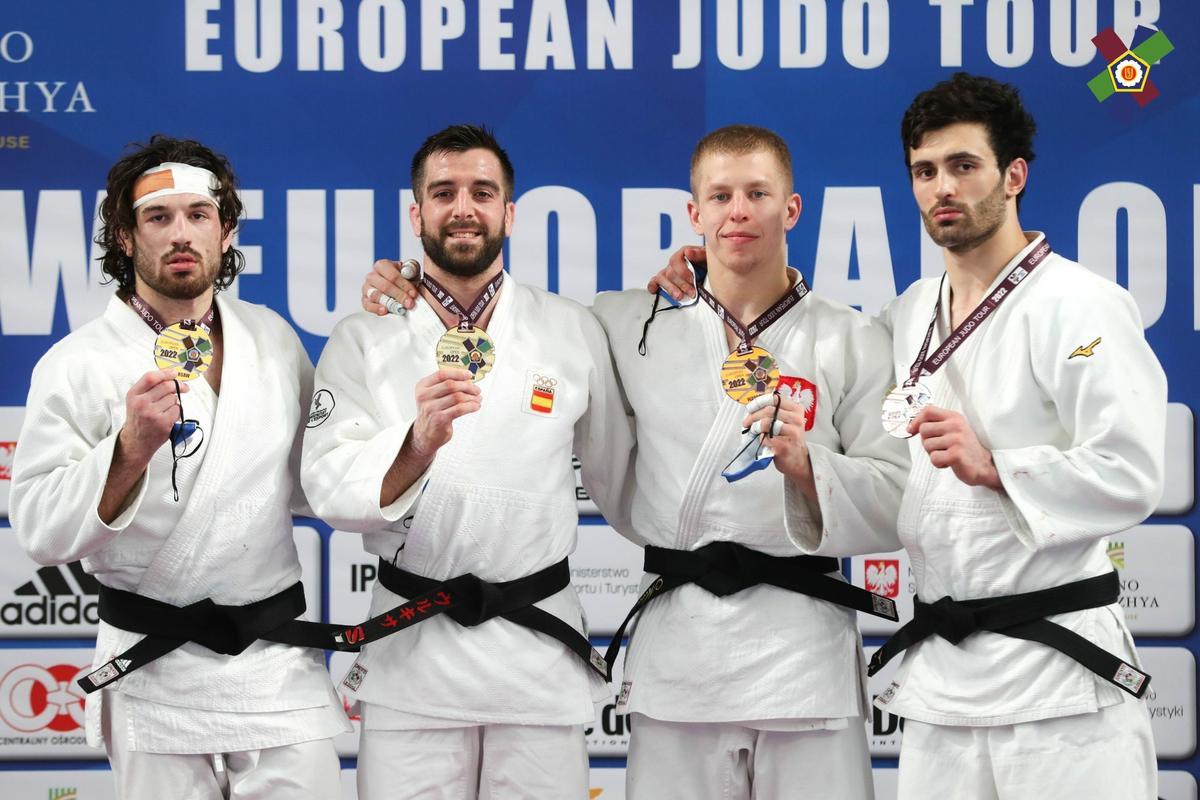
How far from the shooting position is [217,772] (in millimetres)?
2965

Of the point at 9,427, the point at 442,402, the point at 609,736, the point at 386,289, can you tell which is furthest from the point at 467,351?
the point at 9,427

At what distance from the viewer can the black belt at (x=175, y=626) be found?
9.55 ft

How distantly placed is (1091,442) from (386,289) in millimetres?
1685

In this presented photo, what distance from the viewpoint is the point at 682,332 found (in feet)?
10.6

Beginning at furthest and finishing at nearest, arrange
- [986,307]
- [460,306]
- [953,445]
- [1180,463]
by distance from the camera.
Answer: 1. [1180,463]
2. [460,306]
3. [986,307]
4. [953,445]

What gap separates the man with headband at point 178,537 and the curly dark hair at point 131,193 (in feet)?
0.16

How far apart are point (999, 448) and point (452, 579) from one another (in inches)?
49.9

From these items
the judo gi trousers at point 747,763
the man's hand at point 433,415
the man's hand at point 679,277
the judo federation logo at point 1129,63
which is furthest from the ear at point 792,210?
the judo federation logo at point 1129,63

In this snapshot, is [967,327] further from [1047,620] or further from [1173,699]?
[1173,699]

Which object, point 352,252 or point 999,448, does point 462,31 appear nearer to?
point 352,252

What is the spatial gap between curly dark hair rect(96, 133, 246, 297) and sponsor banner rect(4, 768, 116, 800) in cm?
212

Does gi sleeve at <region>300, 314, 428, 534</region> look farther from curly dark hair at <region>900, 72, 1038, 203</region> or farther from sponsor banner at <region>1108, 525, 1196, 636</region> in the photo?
sponsor banner at <region>1108, 525, 1196, 636</region>

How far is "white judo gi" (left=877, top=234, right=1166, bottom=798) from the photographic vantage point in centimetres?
269

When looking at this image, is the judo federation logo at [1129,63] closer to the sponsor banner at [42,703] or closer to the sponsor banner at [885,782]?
the sponsor banner at [885,782]
